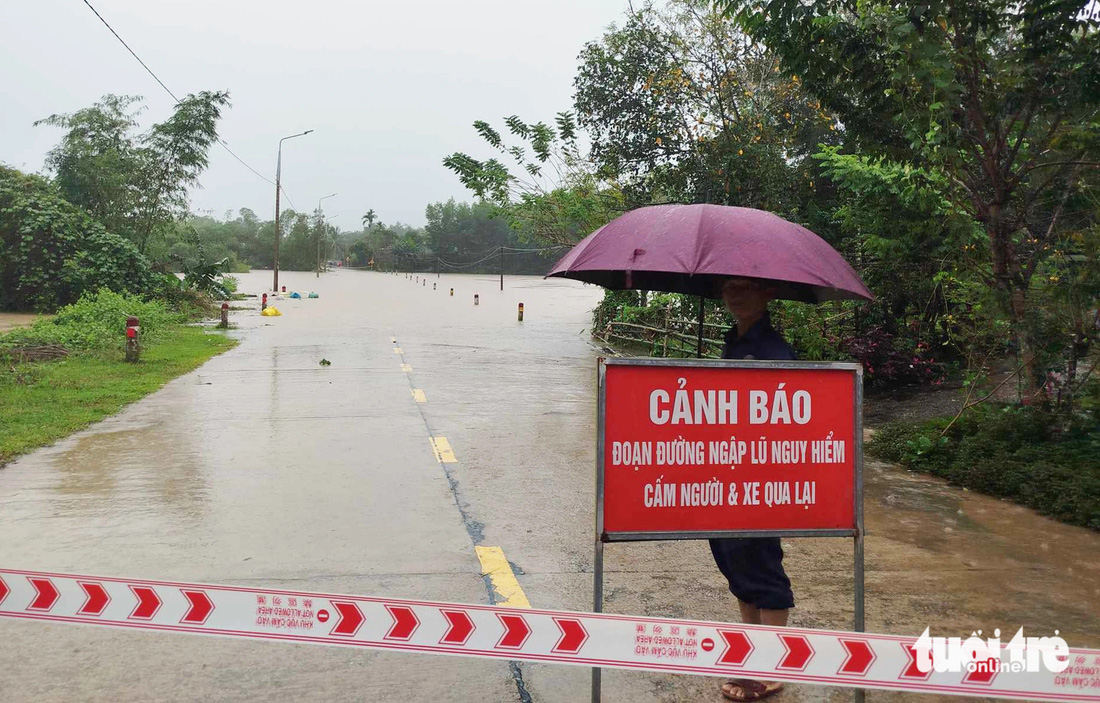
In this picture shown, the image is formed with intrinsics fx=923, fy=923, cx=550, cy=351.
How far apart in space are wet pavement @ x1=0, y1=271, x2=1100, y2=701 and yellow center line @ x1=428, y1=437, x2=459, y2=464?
0.26ft

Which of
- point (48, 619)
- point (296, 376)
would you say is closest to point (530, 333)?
point (296, 376)

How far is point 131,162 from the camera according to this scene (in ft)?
101

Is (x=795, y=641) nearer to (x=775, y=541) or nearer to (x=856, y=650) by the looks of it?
(x=856, y=650)

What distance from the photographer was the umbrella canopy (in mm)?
3613

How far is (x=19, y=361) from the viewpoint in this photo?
14.3m

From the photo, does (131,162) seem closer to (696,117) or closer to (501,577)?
(696,117)

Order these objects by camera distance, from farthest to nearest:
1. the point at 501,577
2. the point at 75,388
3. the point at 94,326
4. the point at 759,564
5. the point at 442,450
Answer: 1. the point at 94,326
2. the point at 75,388
3. the point at 442,450
4. the point at 501,577
5. the point at 759,564

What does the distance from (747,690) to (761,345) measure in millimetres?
1374

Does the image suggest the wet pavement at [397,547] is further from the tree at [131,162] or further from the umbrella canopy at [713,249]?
the tree at [131,162]

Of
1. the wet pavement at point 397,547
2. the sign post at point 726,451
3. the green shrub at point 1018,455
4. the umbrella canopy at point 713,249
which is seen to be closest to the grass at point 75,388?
the wet pavement at point 397,547

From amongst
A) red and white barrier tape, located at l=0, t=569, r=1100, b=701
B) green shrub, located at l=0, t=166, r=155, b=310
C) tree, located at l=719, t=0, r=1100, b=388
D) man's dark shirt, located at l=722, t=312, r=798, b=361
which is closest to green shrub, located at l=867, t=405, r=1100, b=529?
tree, located at l=719, t=0, r=1100, b=388

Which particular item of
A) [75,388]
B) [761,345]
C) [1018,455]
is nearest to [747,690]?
[761,345]

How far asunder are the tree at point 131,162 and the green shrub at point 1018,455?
94.4 feet

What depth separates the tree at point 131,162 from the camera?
30.6 meters
